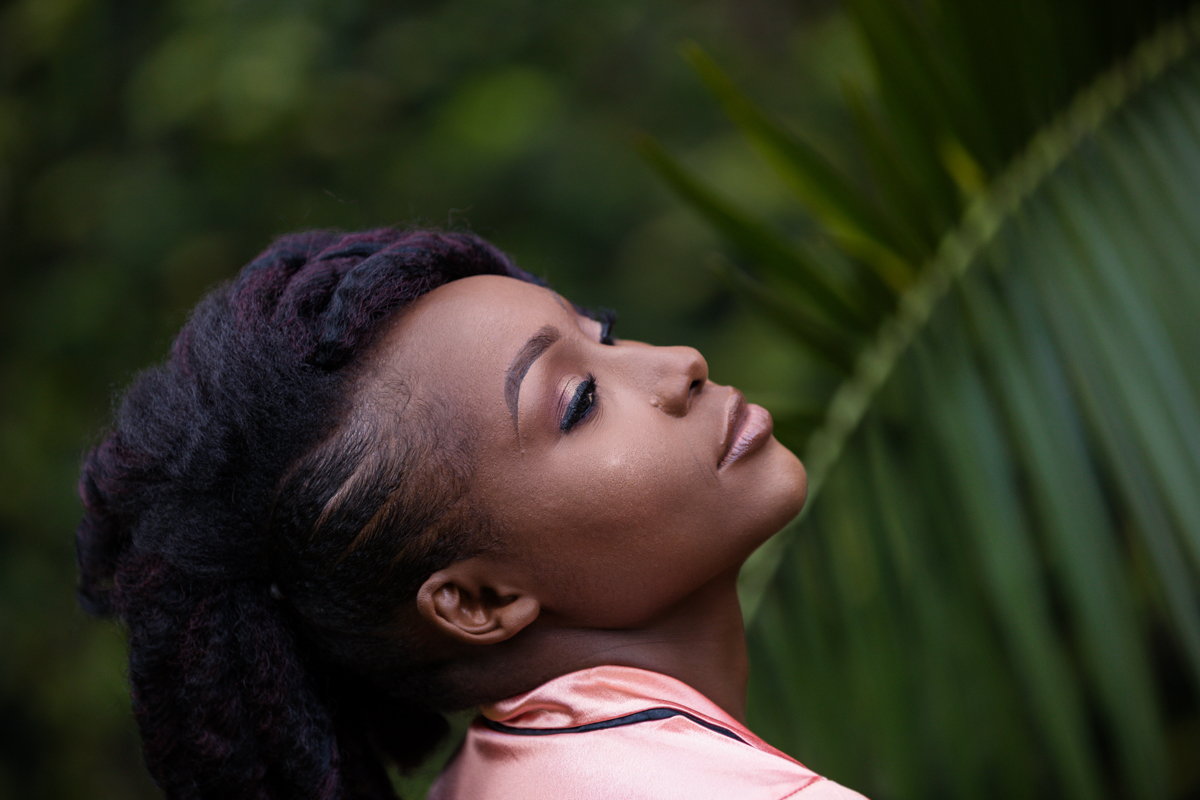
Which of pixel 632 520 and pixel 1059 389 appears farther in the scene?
pixel 1059 389

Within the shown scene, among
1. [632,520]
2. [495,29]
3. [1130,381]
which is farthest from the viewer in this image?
[495,29]

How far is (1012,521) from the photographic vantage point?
5.29 feet

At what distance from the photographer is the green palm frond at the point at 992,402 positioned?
1.55 meters

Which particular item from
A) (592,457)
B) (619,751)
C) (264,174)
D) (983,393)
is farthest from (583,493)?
(264,174)

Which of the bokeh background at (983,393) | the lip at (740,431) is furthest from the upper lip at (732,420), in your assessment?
the bokeh background at (983,393)

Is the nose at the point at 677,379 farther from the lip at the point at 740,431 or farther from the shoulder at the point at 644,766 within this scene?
the shoulder at the point at 644,766

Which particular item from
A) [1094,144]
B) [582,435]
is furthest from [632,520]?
[1094,144]

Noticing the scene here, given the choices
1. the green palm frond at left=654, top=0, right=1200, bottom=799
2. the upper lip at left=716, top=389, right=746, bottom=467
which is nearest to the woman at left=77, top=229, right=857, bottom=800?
the upper lip at left=716, top=389, right=746, bottom=467

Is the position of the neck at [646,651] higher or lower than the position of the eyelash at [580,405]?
lower

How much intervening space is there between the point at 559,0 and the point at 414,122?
0.67 meters

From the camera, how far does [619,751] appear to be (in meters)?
1.16

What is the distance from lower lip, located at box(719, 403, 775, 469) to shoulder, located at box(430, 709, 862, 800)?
33 centimetres

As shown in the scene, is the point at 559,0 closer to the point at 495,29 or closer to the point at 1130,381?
the point at 495,29

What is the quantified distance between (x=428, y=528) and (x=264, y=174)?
2554mm
